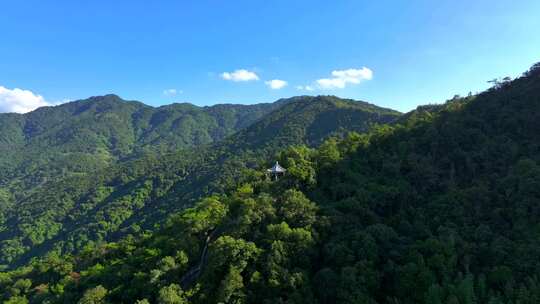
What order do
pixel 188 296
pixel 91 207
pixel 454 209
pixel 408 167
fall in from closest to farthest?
pixel 188 296, pixel 454 209, pixel 408 167, pixel 91 207

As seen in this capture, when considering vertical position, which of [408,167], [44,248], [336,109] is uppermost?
[336,109]

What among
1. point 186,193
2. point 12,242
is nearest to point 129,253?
point 186,193

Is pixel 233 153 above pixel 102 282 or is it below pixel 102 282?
above

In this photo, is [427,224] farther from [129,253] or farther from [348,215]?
[129,253]

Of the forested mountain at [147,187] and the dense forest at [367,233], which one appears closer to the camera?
the dense forest at [367,233]

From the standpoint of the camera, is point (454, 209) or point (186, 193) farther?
point (186, 193)
